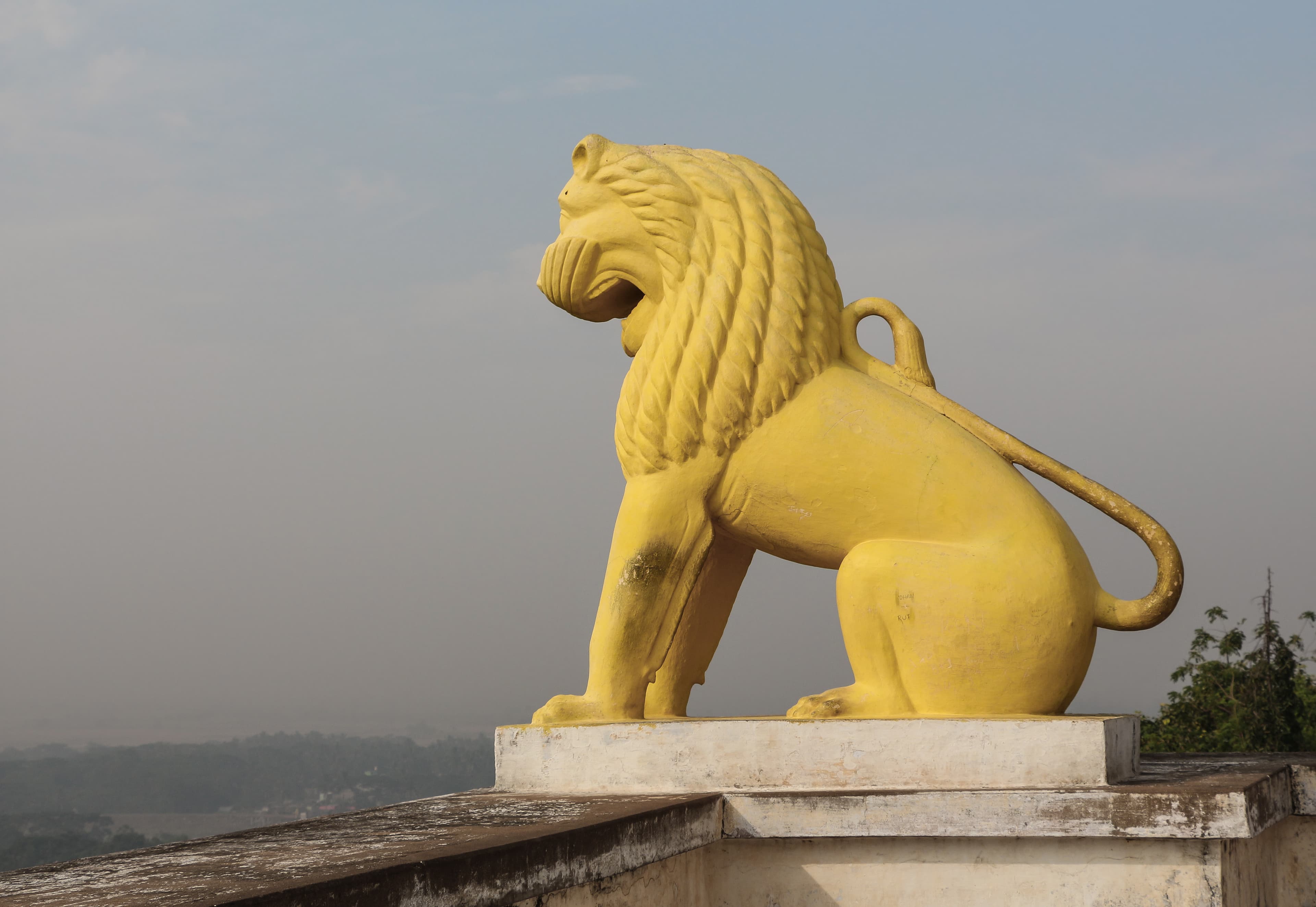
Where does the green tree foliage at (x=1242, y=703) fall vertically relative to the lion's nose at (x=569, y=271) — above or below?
below

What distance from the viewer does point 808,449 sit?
4.61m

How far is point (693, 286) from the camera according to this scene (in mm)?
4758

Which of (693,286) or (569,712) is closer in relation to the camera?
(569,712)

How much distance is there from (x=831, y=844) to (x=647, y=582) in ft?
3.87

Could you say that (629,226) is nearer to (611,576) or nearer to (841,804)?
(611,576)

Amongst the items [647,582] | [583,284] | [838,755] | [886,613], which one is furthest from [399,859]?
[583,284]

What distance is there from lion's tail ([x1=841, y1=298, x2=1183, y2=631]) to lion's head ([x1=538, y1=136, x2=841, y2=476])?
21cm

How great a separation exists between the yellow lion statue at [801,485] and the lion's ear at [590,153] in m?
0.01

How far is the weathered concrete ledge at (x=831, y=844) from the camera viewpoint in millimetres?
3027

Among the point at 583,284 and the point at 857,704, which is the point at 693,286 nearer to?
the point at 583,284

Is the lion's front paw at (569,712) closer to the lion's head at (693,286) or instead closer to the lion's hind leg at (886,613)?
the lion's hind leg at (886,613)

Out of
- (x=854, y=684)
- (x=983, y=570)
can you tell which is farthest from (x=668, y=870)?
(x=983, y=570)

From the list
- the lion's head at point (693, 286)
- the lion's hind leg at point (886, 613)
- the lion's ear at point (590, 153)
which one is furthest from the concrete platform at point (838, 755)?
the lion's ear at point (590, 153)

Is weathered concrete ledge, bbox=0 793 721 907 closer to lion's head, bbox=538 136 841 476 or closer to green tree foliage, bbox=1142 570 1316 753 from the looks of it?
lion's head, bbox=538 136 841 476
